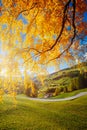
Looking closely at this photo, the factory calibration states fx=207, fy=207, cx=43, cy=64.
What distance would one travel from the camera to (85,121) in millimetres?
14414

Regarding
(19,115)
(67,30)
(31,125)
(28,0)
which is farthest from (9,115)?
(28,0)

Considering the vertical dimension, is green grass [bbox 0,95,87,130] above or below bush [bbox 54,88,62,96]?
below

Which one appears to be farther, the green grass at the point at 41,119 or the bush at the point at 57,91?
the bush at the point at 57,91

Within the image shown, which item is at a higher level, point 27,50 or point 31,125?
point 27,50

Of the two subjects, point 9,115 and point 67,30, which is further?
point 9,115

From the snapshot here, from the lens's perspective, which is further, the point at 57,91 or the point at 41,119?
the point at 57,91

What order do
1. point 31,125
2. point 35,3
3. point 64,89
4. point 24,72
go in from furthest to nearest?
point 64,89 < point 31,125 < point 24,72 < point 35,3

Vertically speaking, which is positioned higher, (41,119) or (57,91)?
(57,91)

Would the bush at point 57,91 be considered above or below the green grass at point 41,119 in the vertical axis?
above

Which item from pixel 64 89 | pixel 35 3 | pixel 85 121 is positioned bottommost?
pixel 85 121

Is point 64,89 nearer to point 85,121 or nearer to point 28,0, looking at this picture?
point 85,121

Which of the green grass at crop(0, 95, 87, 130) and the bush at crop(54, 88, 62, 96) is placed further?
the bush at crop(54, 88, 62, 96)

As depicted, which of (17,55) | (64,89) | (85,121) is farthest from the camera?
(64,89)

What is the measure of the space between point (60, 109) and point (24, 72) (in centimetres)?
1001
